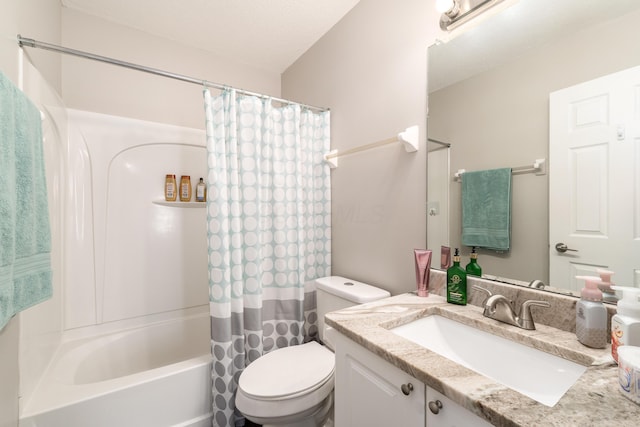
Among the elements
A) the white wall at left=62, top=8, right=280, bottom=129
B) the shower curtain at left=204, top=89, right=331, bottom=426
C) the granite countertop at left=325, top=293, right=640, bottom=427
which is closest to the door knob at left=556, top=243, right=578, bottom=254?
the granite countertop at left=325, top=293, right=640, bottom=427

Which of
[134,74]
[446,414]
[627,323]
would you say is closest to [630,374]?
[627,323]

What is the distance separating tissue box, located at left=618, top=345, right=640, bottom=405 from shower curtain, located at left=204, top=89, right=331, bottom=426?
4.59ft

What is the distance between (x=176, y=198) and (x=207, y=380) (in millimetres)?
1276

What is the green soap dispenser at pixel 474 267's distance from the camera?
1090mm

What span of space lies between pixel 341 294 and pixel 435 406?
0.86m

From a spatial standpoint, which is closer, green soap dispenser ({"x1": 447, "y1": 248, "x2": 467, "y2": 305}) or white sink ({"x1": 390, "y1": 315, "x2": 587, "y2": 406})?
white sink ({"x1": 390, "y1": 315, "x2": 587, "y2": 406})

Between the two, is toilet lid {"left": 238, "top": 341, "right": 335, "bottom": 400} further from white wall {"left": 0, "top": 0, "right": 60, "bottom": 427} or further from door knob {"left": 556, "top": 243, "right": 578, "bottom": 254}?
door knob {"left": 556, "top": 243, "right": 578, "bottom": 254}

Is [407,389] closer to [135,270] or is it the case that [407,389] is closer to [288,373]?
[288,373]

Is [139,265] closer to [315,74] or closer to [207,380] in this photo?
[207,380]

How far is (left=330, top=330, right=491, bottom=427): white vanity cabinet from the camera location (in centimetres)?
60

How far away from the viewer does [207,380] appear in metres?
1.48

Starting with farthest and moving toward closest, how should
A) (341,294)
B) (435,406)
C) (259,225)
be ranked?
(259,225), (341,294), (435,406)

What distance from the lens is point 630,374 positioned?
50 cm

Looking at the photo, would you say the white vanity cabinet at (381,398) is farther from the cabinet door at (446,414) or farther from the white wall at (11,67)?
the white wall at (11,67)
